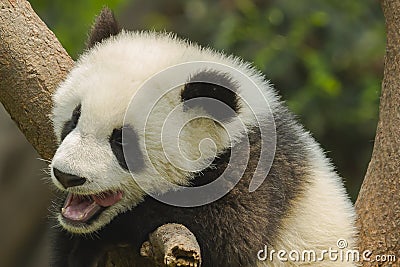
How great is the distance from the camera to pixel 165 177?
3094 mm

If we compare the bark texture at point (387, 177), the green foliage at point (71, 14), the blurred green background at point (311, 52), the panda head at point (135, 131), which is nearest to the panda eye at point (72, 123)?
the panda head at point (135, 131)

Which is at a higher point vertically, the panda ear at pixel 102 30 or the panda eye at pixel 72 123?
the panda ear at pixel 102 30

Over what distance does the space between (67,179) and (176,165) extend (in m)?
0.41

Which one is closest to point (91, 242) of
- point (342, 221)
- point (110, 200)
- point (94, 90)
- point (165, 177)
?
point (110, 200)

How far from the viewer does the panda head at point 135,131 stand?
3.00 metres

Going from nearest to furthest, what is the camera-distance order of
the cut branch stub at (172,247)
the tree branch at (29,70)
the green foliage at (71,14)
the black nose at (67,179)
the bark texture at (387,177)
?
1. the cut branch stub at (172,247)
2. the black nose at (67,179)
3. the bark texture at (387,177)
4. the tree branch at (29,70)
5. the green foliage at (71,14)

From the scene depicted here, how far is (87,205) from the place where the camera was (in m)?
3.14

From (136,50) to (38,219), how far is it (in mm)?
4205

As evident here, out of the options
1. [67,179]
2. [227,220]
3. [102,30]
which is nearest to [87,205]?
[67,179]

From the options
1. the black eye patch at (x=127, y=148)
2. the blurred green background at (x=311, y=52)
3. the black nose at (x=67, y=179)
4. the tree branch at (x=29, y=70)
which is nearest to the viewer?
the black nose at (x=67, y=179)

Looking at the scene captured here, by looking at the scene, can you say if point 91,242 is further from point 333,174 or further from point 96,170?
point 333,174

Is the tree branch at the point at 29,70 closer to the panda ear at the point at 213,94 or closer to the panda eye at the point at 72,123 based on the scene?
the panda eye at the point at 72,123

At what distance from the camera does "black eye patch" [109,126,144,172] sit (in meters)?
3.04

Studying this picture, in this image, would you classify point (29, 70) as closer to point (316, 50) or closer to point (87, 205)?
point (87, 205)
